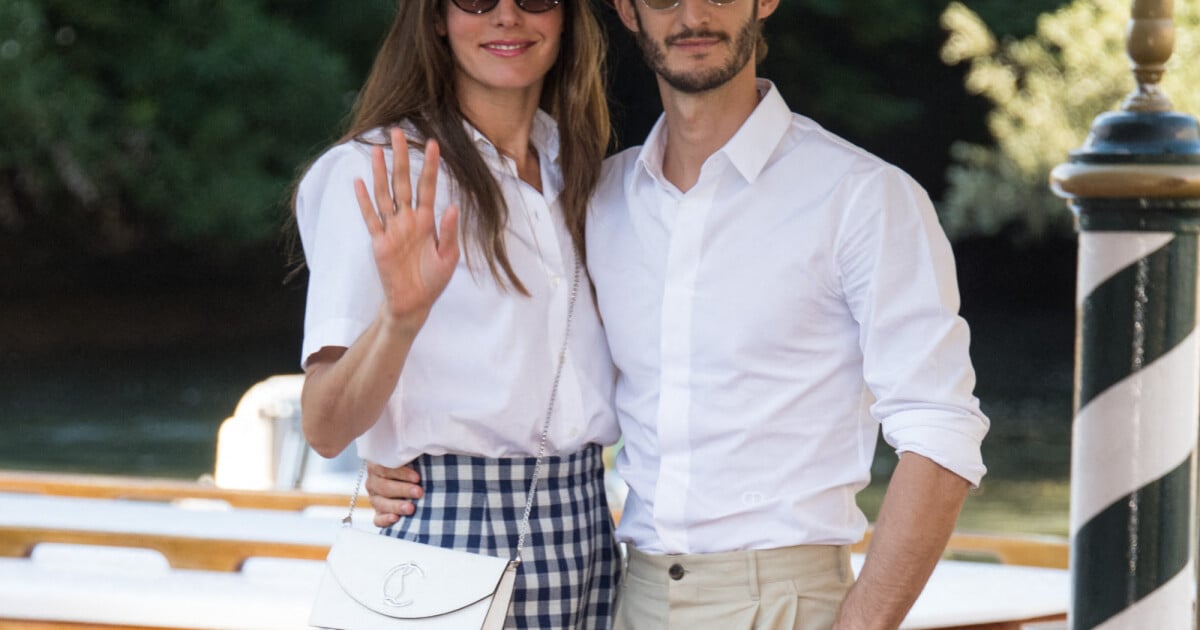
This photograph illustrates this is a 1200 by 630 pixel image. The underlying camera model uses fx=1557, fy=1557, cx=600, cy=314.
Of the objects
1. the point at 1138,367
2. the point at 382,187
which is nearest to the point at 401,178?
the point at 382,187

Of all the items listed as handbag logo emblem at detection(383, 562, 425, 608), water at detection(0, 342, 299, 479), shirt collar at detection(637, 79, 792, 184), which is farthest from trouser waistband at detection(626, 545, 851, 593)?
water at detection(0, 342, 299, 479)

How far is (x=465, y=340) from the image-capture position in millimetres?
2000

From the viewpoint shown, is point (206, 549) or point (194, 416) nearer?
point (206, 549)

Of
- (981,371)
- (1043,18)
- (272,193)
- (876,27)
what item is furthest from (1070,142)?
(272,193)

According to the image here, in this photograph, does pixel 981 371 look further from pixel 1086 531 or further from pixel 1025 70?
pixel 1086 531

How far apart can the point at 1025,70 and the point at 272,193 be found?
8353 millimetres

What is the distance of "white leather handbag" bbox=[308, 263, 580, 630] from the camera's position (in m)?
1.88

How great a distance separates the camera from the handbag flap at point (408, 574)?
74.3 inches

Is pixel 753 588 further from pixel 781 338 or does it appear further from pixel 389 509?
pixel 389 509

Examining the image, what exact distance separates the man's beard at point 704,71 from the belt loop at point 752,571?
1.96 ft

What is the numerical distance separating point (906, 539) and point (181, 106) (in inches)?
589

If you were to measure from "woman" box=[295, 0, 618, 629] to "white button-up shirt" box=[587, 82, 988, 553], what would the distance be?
12 centimetres

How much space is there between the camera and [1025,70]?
17.3 m

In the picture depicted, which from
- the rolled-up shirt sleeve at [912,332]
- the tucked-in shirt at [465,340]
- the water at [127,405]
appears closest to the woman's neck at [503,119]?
the tucked-in shirt at [465,340]
